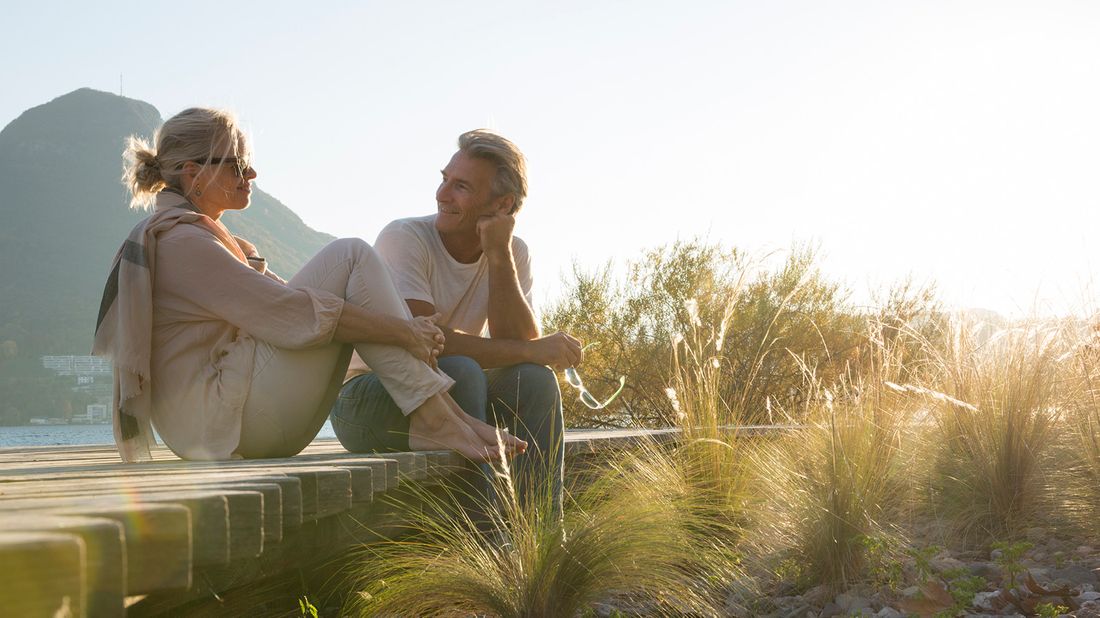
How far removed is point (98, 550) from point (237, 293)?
1.75 m

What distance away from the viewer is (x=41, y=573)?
2.44 feet

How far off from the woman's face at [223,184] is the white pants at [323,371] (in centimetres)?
29

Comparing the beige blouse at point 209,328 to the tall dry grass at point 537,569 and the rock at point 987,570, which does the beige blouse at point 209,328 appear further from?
the rock at point 987,570

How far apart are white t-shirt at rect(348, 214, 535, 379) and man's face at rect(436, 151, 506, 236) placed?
0.26ft

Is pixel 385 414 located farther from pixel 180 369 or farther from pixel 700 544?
pixel 700 544

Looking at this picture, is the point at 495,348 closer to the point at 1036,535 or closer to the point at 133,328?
the point at 133,328

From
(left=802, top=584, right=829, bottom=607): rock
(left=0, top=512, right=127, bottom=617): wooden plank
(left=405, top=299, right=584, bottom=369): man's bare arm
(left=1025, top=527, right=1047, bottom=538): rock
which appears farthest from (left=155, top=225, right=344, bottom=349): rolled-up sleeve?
(left=1025, top=527, right=1047, bottom=538): rock

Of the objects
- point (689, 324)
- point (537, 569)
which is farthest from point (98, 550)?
point (689, 324)

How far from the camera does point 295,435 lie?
2662 mm

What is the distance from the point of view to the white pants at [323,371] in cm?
259

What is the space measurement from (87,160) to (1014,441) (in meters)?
120

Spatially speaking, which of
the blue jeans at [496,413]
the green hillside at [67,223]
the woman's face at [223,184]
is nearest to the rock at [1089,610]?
the blue jeans at [496,413]

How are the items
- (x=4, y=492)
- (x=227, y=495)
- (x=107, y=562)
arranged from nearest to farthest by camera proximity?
(x=107, y=562) < (x=227, y=495) < (x=4, y=492)

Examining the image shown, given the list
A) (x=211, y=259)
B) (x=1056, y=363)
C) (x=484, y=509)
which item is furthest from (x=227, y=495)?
(x=1056, y=363)
